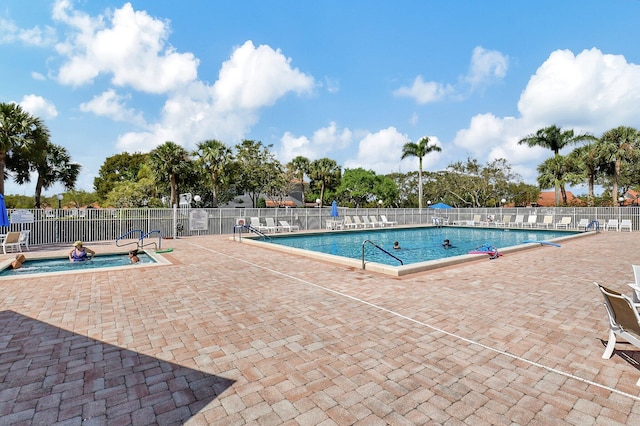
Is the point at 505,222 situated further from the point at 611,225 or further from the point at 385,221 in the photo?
the point at 385,221

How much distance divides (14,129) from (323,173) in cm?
3072

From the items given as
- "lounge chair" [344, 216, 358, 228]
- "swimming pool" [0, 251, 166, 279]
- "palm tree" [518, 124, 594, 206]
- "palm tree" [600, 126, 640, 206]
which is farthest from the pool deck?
"palm tree" [518, 124, 594, 206]

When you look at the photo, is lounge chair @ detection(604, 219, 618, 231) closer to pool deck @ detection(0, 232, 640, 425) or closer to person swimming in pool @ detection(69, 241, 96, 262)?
pool deck @ detection(0, 232, 640, 425)

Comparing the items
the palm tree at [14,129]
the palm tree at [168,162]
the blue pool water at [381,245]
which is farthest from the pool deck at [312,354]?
the palm tree at [168,162]

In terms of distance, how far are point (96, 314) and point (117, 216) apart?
14862 mm

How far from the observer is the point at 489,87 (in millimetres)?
18359

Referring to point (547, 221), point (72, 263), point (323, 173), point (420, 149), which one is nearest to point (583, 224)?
point (547, 221)

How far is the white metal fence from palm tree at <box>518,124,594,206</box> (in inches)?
287

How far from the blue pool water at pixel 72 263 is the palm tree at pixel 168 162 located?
13.3 metres

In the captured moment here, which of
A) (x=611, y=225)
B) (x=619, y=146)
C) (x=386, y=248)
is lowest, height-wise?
(x=386, y=248)

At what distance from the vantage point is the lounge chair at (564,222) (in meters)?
23.5

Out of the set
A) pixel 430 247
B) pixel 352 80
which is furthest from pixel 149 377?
pixel 352 80

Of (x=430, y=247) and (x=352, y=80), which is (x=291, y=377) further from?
(x=352, y=80)

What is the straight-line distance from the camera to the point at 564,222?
23.7m
